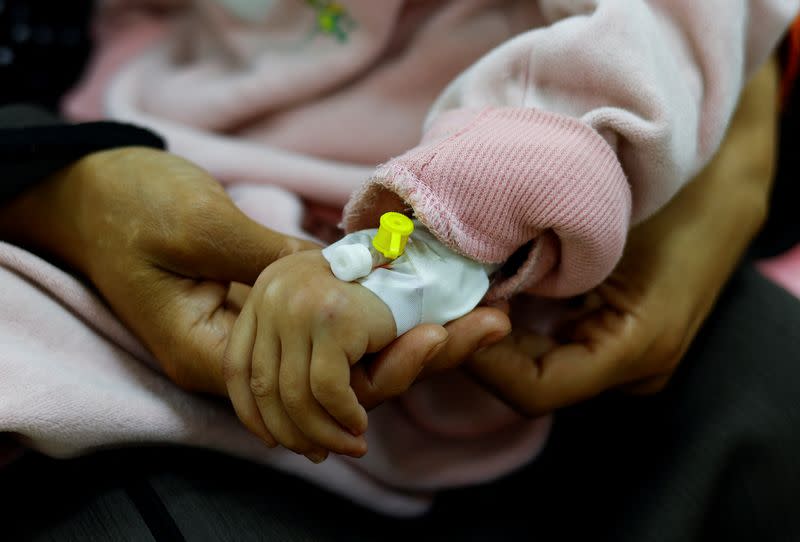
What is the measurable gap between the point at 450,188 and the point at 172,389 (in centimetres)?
27

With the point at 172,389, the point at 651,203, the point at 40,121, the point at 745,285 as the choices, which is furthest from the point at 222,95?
the point at 745,285

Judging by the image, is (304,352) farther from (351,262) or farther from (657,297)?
(657,297)

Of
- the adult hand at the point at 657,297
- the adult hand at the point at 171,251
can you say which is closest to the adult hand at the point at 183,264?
the adult hand at the point at 171,251

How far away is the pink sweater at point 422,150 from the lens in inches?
16.9

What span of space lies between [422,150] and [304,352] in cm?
15

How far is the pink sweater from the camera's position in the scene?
0.43 meters

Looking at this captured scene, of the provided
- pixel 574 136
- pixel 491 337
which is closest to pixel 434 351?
pixel 491 337

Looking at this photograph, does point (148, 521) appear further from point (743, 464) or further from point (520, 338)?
point (743, 464)

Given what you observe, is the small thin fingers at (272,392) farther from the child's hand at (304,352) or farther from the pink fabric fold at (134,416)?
the pink fabric fold at (134,416)

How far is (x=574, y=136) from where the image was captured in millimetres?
448

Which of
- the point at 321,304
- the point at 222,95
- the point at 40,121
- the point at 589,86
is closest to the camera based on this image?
the point at 321,304

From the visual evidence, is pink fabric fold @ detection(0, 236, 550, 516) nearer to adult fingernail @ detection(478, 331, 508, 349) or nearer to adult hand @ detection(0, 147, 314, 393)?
adult hand @ detection(0, 147, 314, 393)

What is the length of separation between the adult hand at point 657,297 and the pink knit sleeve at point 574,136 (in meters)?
0.06

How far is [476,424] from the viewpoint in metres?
0.62
